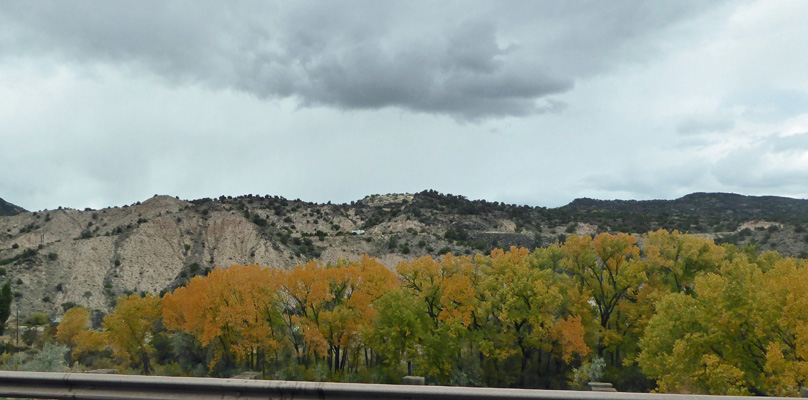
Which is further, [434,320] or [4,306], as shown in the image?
[4,306]

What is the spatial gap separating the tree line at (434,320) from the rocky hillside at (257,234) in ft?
88.5

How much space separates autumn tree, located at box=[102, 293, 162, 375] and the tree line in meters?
0.09

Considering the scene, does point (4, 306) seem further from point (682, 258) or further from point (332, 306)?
point (682, 258)

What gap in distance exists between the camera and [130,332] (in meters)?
38.2

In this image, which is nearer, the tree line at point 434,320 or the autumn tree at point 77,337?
the tree line at point 434,320

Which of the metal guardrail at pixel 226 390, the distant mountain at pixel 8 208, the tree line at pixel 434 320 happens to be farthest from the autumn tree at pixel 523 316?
the distant mountain at pixel 8 208

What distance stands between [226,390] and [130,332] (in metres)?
39.3

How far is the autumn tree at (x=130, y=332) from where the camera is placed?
3778cm

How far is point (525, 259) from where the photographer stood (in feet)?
131

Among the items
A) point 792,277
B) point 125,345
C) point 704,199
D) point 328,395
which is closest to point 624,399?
point 328,395

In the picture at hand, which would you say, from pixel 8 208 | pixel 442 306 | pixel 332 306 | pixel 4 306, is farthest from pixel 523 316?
pixel 8 208

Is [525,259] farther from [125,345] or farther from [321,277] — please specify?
[125,345]

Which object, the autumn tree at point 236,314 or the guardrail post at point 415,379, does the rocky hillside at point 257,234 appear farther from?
the guardrail post at point 415,379

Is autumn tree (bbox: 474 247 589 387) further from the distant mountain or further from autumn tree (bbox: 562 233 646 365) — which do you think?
the distant mountain
